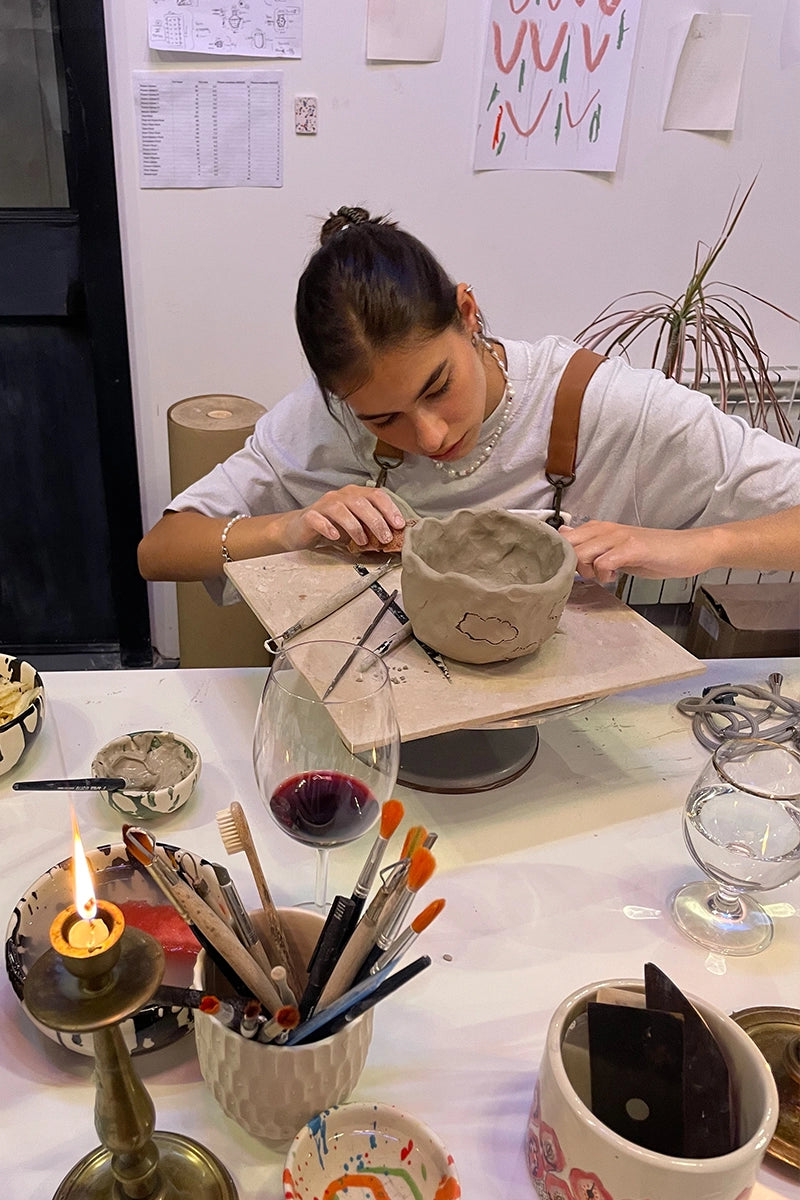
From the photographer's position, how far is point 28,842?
874 millimetres

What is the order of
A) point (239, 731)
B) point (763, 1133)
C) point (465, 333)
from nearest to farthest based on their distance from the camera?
1. point (763, 1133)
2. point (239, 731)
3. point (465, 333)

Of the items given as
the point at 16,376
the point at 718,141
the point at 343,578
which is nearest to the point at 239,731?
the point at 343,578

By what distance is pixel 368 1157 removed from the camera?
579 mm

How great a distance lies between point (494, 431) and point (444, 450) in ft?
0.46

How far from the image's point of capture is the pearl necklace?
53.2 inches

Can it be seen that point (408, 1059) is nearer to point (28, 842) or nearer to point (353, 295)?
point (28, 842)

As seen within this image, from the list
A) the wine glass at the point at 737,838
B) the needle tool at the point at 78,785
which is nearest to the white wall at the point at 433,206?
the needle tool at the point at 78,785

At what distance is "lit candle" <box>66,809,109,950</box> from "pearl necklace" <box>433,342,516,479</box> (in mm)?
1007

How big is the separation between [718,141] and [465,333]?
4.34 feet

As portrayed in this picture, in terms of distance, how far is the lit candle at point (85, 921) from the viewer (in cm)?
42

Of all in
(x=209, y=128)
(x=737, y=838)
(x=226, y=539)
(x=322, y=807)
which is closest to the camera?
(x=322, y=807)

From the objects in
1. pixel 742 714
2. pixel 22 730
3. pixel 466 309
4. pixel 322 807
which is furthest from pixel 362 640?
pixel 466 309

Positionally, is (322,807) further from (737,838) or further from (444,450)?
(444,450)

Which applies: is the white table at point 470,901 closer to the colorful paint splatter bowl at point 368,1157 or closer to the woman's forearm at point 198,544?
the colorful paint splatter bowl at point 368,1157
